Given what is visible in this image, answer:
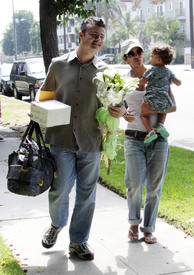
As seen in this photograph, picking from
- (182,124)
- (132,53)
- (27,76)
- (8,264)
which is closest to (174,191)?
(132,53)

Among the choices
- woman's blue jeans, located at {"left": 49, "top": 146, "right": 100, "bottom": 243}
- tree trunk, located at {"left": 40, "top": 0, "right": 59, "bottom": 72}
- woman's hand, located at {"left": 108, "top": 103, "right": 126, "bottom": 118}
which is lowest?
woman's blue jeans, located at {"left": 49, "top": 146, "right": 100, "bottom": 243}

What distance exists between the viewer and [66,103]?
4094 millimetres

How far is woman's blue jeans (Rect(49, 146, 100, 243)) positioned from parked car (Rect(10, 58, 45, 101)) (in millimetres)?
15335

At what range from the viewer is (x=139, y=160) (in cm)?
454

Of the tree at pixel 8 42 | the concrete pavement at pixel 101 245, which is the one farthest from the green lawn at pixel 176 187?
the tree at pixel 8 42

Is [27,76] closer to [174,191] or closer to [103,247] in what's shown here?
[174,191]

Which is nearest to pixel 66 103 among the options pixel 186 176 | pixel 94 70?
pixel 94 70

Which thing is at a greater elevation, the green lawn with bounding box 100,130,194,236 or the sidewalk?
the green lawn with bounding box 100,130,194,236

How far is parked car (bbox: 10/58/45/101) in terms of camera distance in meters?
19.9

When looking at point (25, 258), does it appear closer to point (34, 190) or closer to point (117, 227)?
point (34, 190)

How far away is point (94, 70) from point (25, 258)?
1708 millimetres

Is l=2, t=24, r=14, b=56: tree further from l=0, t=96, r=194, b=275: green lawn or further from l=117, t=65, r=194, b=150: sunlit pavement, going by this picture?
l=0, t=96, r=194, b=275: green lawn

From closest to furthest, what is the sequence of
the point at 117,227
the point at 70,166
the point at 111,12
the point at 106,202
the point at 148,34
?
the point at 70,166 < the point at 117,227 < the point at 106,202 < the point at 148,34 < the point at 111,12

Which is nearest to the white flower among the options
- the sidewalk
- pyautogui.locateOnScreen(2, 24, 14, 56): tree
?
the sidewalk
